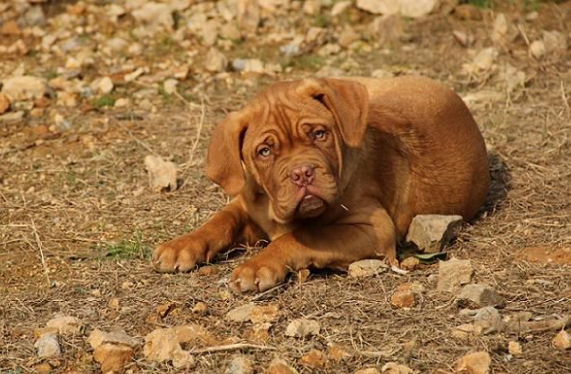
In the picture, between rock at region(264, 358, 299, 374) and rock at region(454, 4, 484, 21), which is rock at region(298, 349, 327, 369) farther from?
rock at region(454, 4, 484, 21)

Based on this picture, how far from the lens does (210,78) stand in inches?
384

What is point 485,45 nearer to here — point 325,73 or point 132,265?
point 325,73

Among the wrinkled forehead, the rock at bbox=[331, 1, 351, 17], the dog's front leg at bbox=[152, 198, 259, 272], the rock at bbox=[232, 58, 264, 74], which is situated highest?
the wrinkled forehead

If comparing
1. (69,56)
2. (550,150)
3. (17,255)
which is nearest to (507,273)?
(550,150)

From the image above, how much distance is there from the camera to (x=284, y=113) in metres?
6.18

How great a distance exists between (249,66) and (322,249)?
3956mm

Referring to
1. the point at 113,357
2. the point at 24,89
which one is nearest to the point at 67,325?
the point at 113,357

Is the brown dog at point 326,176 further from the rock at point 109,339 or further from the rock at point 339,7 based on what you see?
the rock at point 339,7

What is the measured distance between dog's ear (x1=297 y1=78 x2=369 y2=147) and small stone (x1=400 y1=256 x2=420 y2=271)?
0.76 m

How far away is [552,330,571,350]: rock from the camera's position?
5.09 meters

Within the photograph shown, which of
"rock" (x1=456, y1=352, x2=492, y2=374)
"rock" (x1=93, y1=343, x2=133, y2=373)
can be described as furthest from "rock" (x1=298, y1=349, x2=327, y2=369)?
"rock" (x1=93, y1=343, x2=133, y2=373)

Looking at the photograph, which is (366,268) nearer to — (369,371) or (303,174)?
(303,174)

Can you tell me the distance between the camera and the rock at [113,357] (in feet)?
17.0

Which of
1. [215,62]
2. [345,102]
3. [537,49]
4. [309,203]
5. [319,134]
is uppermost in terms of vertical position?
[345,102]
